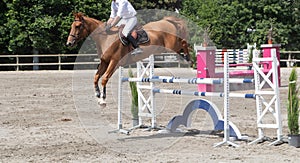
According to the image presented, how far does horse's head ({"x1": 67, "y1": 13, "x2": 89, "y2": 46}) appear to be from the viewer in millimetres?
8211

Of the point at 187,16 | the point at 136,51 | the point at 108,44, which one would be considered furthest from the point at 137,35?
the point at 187,16

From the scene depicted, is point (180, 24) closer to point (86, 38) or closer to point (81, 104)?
point (86, 38)

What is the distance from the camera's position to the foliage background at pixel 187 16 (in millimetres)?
32250

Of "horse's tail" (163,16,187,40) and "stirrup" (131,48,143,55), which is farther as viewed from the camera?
"horse's tail" (163,16,187,40)

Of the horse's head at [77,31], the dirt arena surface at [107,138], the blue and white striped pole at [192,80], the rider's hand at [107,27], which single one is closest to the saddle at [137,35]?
the rider's hand at [107,27]

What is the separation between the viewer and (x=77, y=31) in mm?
8227

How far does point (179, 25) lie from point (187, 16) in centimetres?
2349

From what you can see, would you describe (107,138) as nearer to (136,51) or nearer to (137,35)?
(136,51)

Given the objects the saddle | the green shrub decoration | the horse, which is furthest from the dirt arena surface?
the saddle

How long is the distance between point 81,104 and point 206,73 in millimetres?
5552

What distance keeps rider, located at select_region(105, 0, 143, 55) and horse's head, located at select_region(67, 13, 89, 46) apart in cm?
37

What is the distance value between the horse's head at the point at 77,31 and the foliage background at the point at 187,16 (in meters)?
23.5

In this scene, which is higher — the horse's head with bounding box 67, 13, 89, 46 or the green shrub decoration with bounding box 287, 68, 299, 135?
the horse's head with bounding box 67, 13, 89, 46

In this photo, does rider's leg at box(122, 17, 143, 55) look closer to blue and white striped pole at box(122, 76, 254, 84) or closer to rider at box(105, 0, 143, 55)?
rider at box(105, 0, 143, 55)
